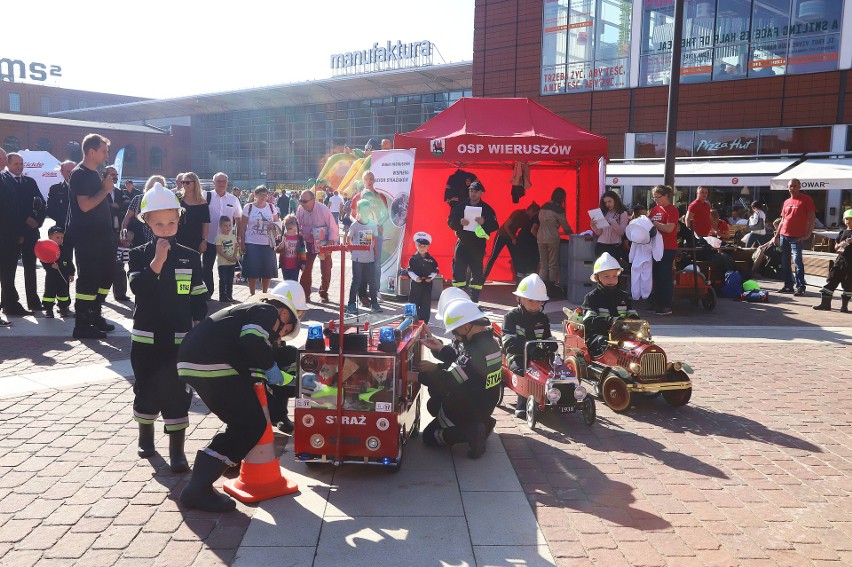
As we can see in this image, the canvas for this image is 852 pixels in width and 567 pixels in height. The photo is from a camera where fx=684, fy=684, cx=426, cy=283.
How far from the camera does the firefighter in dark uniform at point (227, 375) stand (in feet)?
14.2

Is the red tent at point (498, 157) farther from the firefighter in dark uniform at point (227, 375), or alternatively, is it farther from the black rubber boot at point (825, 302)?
the firefighter in dark uniform at point (227, 375)

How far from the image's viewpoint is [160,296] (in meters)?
4.96

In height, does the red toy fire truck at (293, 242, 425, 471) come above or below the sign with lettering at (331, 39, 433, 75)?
below

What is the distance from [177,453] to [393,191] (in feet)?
26.1

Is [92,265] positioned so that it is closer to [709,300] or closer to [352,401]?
[352,401]

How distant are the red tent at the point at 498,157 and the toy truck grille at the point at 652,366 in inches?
241

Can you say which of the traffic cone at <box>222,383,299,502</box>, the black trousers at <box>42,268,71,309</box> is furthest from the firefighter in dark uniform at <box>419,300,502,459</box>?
the black trousers at <box>42,268,71,309</box>

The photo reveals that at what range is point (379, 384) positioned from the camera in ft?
16.3

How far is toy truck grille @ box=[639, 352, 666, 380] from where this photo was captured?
658 cm

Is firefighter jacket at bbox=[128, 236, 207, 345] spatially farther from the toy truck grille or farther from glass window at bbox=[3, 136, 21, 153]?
glass window at bbox=[3, 136, 21, 153]

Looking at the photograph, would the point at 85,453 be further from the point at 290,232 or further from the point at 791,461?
the point at 290,232

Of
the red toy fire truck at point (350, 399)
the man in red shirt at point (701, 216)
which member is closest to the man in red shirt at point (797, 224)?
the man in red shirt at point (701, 216)

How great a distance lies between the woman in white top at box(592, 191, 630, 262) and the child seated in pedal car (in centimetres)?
617

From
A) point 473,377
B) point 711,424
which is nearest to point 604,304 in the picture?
point 711,424
